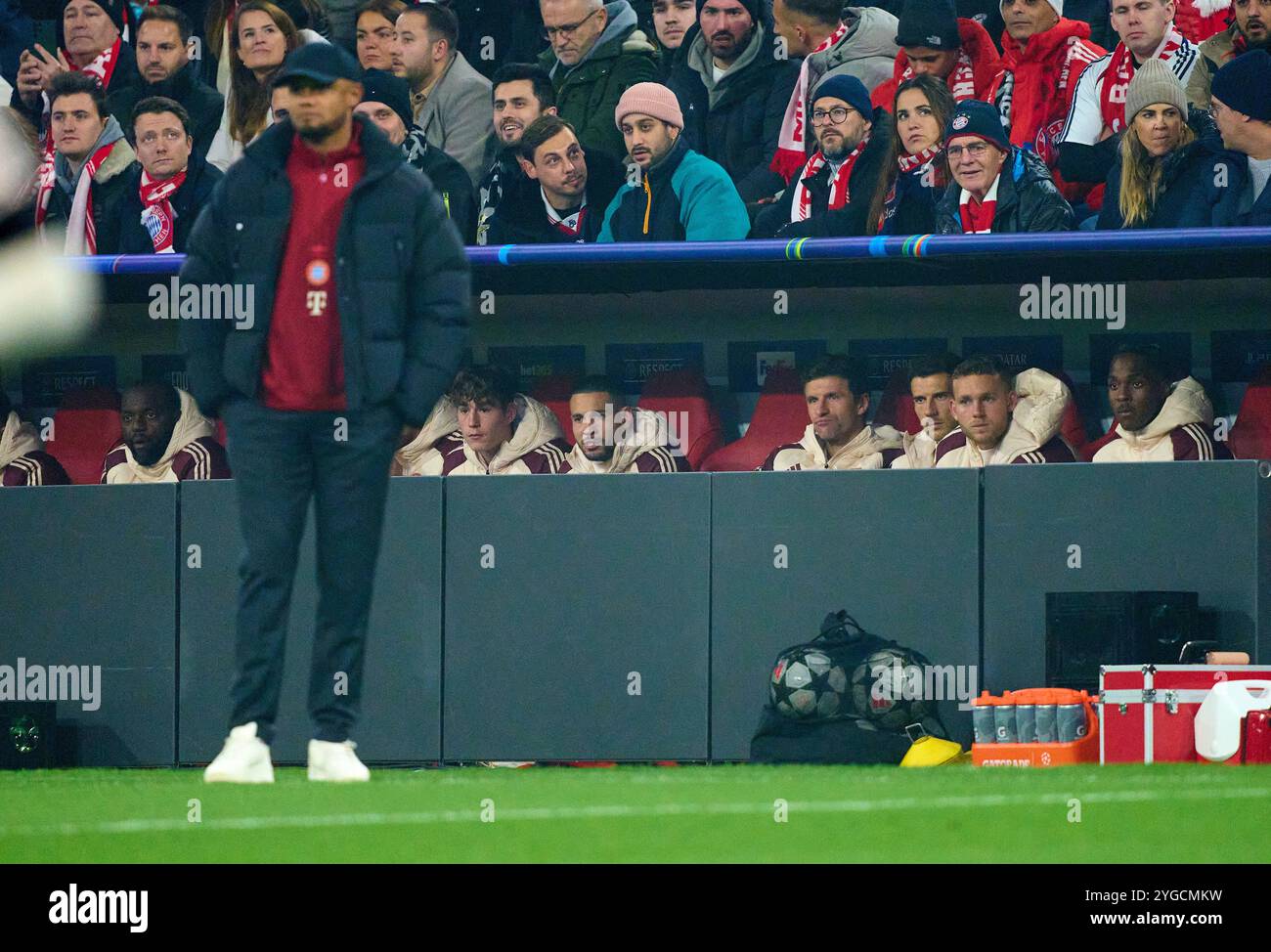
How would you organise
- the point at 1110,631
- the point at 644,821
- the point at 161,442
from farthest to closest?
the point at 161,442
the point at 1110,631
the point at 644,821

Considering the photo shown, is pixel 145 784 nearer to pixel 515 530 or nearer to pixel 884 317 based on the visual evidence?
pixel 515 530

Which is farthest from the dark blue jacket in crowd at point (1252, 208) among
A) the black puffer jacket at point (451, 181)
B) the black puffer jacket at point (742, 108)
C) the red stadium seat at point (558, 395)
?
the black puffer jacket at point (451, 181)

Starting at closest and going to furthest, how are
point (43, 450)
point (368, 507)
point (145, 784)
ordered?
1. point (368, 507)
2. point (145, 784)
3. point (43, 450)

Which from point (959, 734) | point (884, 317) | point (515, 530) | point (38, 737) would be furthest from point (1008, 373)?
point (38, 737)

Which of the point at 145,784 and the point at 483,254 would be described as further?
the point at 483,254

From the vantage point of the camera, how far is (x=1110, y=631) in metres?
8.66

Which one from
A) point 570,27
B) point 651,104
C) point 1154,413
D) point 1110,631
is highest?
point 570,27

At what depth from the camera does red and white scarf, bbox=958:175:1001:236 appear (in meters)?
8.97

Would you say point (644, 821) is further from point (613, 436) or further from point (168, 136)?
point (168, 136)

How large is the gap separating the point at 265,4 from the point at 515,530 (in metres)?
2.73

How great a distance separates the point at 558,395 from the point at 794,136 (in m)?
1.57

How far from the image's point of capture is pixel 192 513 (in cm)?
961

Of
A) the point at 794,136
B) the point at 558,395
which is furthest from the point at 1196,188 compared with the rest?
the point at 558,395

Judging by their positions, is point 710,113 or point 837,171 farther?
point 710,113
